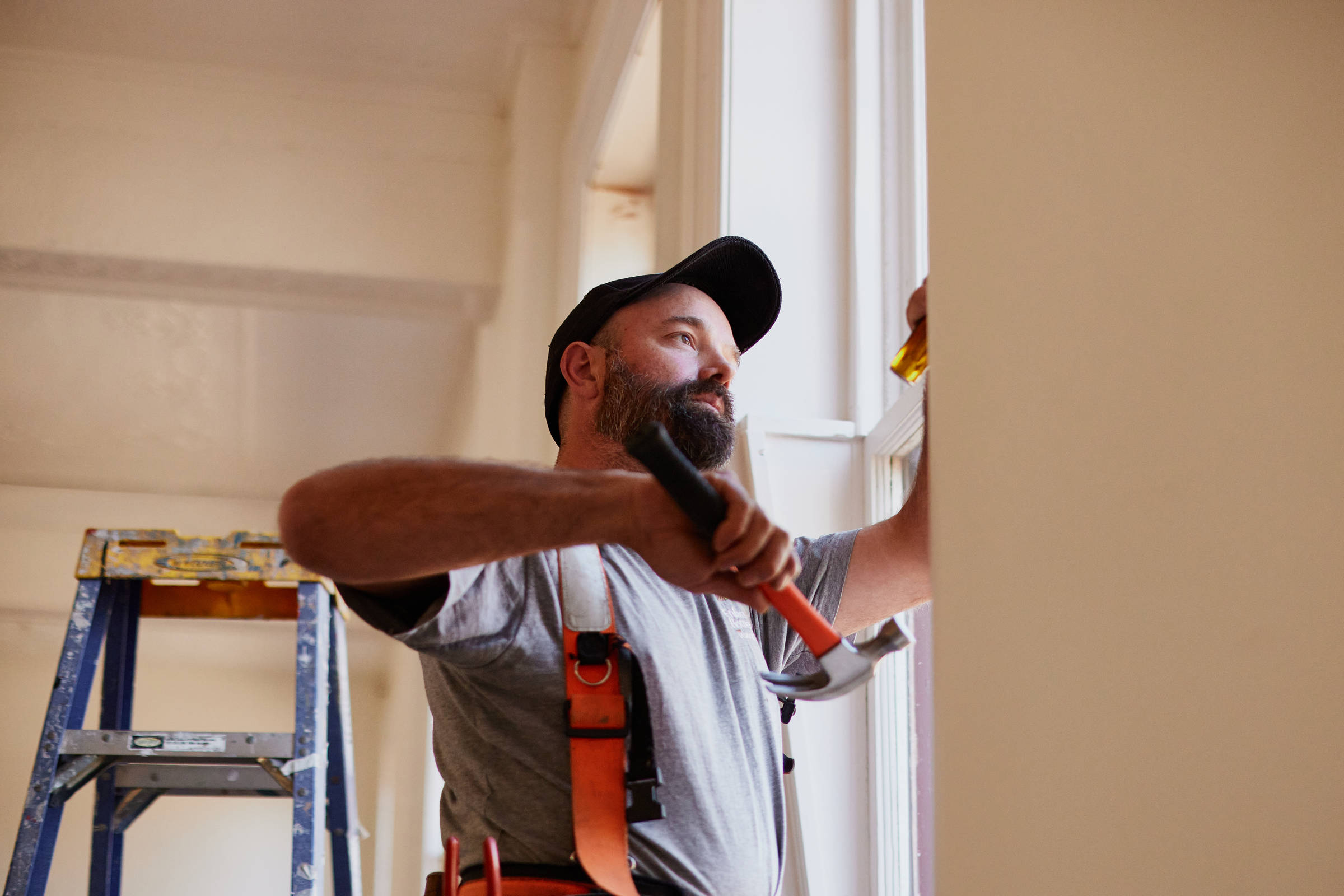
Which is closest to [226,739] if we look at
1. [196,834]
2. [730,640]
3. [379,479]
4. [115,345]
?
A: [730,640]

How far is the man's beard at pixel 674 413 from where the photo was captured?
1.67 m

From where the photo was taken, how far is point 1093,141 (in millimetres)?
806

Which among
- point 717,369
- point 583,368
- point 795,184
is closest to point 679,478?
point 717,369

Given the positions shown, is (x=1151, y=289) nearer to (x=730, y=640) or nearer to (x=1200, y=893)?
(x=1200, y=893)

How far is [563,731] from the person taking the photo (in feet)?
4.47

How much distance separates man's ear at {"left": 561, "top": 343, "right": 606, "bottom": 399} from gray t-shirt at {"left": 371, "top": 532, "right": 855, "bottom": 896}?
0.42 meters

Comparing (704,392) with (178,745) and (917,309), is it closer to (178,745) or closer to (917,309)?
(917,309)

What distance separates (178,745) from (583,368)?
3.39ft

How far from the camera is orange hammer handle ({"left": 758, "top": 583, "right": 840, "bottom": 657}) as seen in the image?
3.19ft

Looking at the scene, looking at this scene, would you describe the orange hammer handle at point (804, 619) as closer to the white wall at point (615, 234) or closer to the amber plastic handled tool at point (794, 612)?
the amber plastic handled tool at point (794, 612)

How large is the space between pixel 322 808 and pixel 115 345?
12.2 feet

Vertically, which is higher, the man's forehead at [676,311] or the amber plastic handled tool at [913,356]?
the man's forehead at [676,311]

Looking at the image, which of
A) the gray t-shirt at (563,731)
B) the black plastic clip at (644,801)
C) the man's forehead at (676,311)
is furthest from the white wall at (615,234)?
the black plastic clip at (644,801)

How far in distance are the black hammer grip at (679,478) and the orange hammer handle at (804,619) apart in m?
0.07
